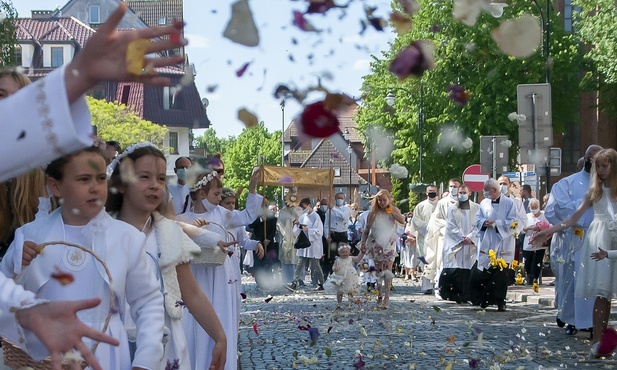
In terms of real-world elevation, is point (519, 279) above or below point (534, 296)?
above

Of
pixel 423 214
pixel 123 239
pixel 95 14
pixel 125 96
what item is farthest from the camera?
pixel 95 14

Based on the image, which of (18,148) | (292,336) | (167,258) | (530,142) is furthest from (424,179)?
(18,148)

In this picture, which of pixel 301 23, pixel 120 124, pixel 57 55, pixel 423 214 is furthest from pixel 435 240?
pixel 57 55

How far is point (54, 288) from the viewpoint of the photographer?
3.81 m

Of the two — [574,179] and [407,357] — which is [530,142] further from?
[407,357]

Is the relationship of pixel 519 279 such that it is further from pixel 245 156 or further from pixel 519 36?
pixel 245 156

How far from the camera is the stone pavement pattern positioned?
410 inches

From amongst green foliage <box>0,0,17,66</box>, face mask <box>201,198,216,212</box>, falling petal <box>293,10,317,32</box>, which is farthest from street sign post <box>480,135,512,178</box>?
falling petal <box>293,10,317,32</box>

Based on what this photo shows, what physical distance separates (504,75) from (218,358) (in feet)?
120

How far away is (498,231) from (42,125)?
16.4m

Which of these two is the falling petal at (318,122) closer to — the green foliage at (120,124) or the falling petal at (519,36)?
the falling petal at (519,36)

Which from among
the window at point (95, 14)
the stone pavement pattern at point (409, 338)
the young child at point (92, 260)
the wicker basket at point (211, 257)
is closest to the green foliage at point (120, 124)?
the window at point (95, 14)

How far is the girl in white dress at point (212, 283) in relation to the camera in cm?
780

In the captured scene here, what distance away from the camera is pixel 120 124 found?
6431 centimetres
